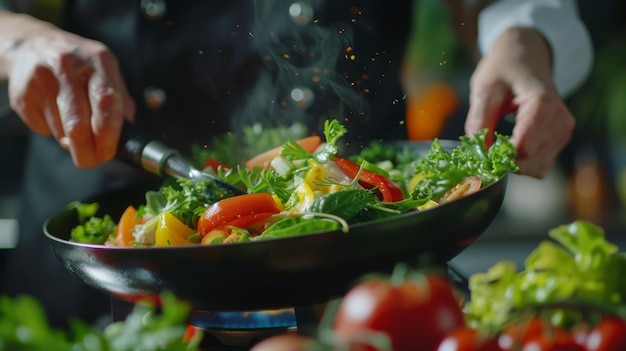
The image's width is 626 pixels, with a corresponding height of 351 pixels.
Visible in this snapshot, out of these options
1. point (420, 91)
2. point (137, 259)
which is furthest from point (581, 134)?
point (137, 259)

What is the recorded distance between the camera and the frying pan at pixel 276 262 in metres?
0.76

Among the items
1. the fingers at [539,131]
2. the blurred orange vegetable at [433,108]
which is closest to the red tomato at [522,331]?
the fingers at [539,131]

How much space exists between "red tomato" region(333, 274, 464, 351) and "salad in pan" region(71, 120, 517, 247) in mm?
246

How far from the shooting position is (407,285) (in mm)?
555

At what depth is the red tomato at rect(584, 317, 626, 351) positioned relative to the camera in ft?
1.65

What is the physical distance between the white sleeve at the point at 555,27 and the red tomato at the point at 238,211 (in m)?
0.83

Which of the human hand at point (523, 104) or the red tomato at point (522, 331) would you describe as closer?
the red tomato at point (522, 331)

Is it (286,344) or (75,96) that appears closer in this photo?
(286,344)

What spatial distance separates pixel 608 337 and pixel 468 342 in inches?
3.6

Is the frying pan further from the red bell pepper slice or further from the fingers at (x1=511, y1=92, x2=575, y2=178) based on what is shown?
the fingers at (x1=511, y1=92, x2=575, y2=178)

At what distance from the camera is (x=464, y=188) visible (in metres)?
1.02

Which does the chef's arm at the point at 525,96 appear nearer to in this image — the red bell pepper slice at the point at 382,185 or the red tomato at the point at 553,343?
the red bell pepper slice at the point at 382,185

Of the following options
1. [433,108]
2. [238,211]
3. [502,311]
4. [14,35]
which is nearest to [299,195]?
[238,211]

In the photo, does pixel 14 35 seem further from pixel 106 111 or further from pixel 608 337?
pixel 608 337
